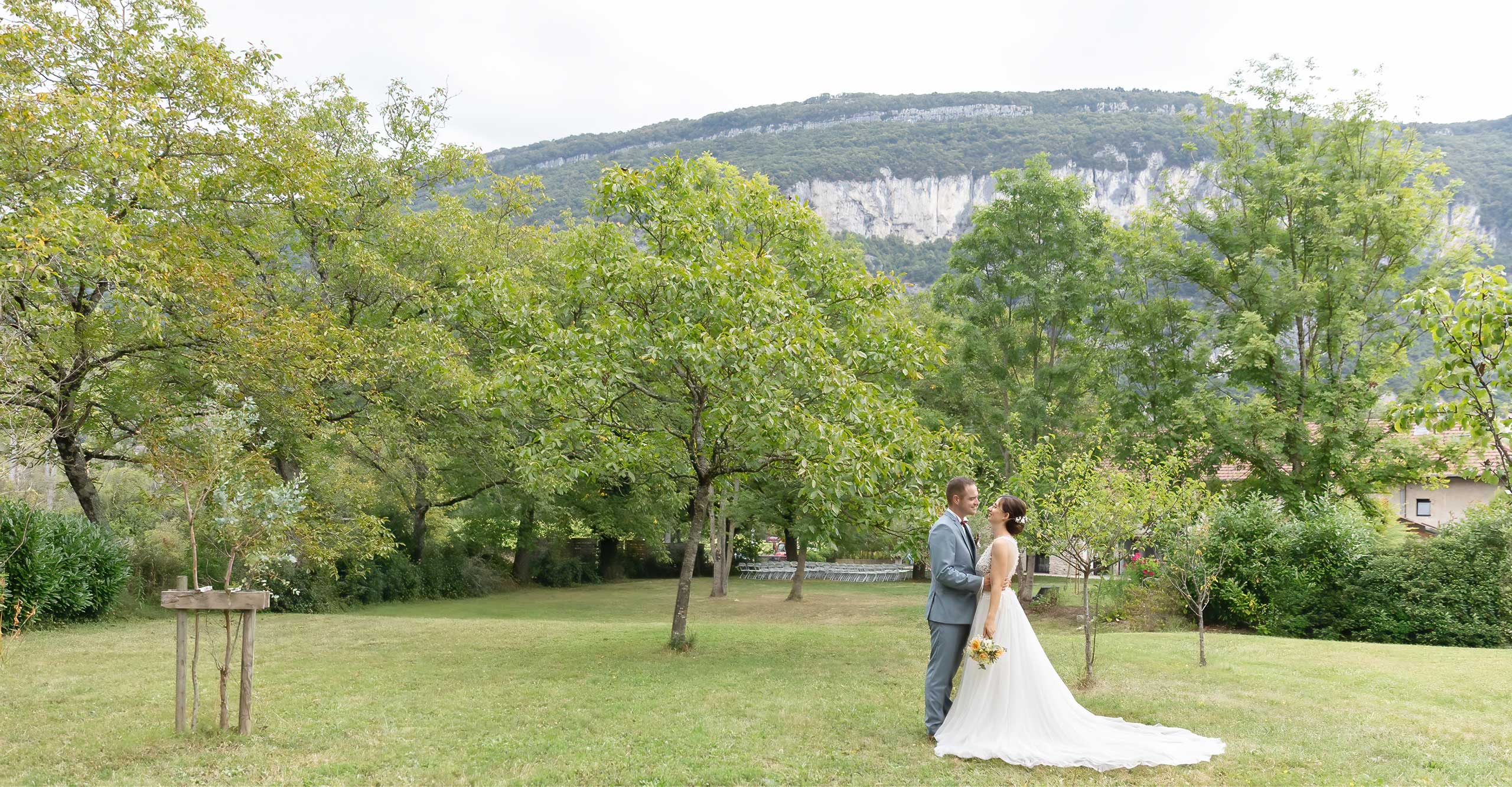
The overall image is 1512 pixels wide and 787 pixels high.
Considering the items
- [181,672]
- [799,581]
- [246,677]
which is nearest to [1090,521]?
[246,677]

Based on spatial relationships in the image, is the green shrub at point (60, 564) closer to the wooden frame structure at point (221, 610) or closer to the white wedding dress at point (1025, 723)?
the wooden frame structure at point (221, 610)

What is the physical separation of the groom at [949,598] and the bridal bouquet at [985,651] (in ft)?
1.38

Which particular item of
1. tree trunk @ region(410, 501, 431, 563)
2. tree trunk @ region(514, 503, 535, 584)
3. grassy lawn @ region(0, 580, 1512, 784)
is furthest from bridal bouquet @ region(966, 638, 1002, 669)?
tree trunk @ region(514, 503, 535, 584)

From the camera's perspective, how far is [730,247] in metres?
12.7

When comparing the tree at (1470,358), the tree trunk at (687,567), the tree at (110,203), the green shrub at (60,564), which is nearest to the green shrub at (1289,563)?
the tree trunk at (687,567)

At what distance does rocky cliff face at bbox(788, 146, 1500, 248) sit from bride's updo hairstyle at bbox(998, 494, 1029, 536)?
83.8 m

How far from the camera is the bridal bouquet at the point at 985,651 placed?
22.9 ft

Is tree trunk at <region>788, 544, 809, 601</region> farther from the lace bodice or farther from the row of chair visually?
the lace bodice

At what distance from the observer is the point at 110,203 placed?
50.0ft

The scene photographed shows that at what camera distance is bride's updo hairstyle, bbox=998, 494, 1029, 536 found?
736 cm

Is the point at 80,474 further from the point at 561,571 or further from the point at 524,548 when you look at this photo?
the point at 561,571

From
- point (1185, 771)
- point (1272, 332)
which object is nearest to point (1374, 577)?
point (1272, 332)

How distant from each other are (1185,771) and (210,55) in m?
18.7

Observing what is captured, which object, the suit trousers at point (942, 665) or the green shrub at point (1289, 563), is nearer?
the suit trousers at point (942, 665)
